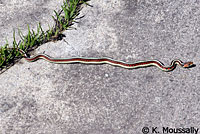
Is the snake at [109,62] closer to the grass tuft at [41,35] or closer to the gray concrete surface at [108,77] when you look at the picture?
the gray concrete surface at [108,77]

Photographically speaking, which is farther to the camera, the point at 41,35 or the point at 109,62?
the point at 41,35

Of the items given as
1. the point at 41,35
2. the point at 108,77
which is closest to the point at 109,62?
the point at 108,77

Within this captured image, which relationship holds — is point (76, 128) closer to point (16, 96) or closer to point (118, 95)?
point (118, 95)

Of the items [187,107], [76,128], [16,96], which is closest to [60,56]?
[16,96]

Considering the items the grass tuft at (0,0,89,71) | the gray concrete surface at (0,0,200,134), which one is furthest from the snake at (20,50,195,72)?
the grass tuft at (0,0,89,71)

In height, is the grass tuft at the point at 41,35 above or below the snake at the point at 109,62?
above

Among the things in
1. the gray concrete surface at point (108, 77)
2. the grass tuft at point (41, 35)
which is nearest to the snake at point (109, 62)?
the gray concrete surface at point (108, 77)

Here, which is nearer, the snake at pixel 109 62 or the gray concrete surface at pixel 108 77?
the gray concrete surface at pixel 108 77

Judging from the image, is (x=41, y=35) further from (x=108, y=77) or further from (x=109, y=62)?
(x=108, y=77)
